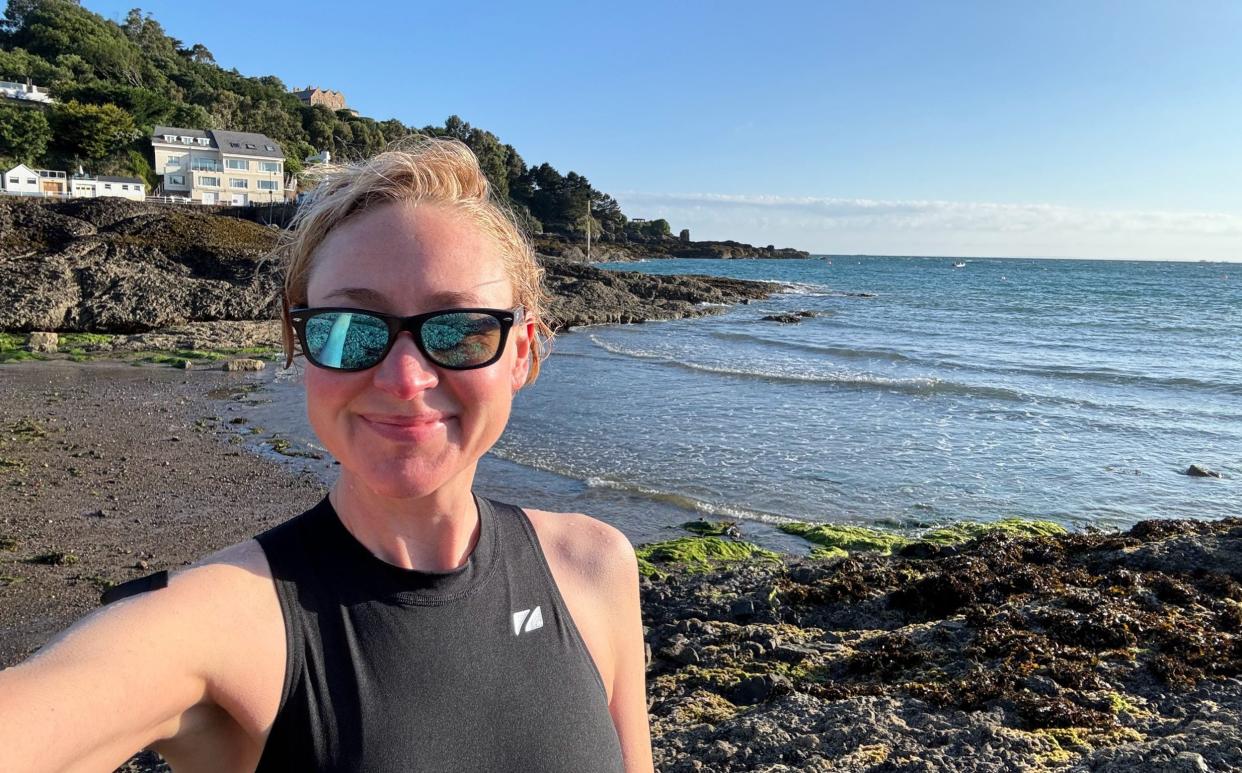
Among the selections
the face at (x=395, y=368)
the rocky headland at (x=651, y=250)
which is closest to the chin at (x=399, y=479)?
the face at (x=395, y=368)

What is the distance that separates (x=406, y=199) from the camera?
157 cm

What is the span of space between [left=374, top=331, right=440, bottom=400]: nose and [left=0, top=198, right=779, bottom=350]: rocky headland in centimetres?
1836

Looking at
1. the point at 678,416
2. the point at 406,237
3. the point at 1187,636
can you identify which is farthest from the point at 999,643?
the point at 678,416

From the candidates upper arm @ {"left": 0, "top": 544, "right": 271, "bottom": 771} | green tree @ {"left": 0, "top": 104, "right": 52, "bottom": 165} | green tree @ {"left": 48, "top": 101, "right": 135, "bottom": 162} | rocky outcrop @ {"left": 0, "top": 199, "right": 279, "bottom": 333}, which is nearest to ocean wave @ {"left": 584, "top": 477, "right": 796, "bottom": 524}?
upper arm @ {"left": 0, "top": 544, "right": 271, "bottom": 771}

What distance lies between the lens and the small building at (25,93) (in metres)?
77.5

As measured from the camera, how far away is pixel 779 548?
9.59m

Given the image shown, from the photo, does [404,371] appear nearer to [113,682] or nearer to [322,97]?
[113,682]

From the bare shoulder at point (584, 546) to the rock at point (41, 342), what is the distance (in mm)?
23873

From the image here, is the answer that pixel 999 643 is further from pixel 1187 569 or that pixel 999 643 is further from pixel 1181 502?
pixel 1181 502

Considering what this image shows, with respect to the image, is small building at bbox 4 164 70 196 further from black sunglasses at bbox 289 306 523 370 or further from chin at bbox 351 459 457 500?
chin at bbox 351 459 457 500

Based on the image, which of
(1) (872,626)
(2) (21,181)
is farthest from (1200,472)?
(2) (21,181)

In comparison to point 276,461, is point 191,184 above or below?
above

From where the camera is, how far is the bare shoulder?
187 cm

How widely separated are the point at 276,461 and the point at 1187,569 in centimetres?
1145
